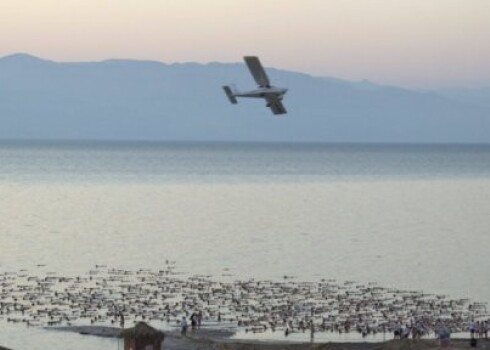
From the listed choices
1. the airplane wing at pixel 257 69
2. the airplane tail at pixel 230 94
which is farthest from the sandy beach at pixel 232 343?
the airplane tail at pixel 230 94

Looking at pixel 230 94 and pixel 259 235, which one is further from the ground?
pixel 259 235

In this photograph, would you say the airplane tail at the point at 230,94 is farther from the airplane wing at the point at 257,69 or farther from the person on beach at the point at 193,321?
the person on beach at the point at 193,321

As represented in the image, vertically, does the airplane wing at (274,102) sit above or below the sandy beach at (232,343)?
above

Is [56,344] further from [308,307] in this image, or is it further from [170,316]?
[308,307]

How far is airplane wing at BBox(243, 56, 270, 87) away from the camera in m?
43.0

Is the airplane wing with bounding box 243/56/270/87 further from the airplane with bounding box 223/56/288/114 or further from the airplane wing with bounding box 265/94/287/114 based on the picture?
the airplane wing with bounding box 265/94/287/114

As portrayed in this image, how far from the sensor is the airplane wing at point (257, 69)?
43.0 m

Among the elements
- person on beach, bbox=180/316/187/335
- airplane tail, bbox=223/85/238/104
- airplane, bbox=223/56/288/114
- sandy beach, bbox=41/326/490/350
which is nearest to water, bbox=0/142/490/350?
sandy beach, bbox=41/326/490/350

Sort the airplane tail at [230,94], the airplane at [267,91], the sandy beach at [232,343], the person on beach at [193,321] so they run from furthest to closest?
the person on beach at [193,321], the airplane tail at [230,94], the sandy beach at [232,343], the airplane at [267,91]

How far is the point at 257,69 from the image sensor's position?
144 feet

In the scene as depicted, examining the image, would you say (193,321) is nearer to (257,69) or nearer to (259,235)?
(257,69)

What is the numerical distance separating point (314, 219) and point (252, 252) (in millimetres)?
37870

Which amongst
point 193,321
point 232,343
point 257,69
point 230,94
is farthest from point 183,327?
point 257,69

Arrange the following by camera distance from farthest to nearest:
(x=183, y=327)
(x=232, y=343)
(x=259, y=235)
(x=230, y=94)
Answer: (x=259, y=235)
(x=183, y=327)
(x=230, y=94)
(x=232, y=343)
